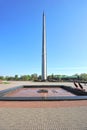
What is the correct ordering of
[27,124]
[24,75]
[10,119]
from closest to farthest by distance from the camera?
1. [27,124]
2. [10,119]
3. [24,75]

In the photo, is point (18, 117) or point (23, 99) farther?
point (23, 99)

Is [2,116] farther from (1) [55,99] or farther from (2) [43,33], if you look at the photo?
(2) [43,33]

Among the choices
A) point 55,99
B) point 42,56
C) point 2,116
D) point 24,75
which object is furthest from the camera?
point 24,75

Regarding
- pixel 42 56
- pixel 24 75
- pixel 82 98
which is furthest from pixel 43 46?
pixel 82 98

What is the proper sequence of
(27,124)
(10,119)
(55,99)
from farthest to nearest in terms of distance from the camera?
(55,99), (10,119), (27,124)

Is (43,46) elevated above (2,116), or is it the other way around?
(43,46)

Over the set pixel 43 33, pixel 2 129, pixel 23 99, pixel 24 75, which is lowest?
pixel 2 129

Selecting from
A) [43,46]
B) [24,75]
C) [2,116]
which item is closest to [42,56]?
[43,46]

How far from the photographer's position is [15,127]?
3.93 meters

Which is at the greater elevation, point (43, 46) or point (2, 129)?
point (43, 46)

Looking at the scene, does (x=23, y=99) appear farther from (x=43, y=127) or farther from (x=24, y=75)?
(x=24, y=75)

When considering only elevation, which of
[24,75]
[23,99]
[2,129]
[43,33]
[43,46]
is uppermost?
[43,33]

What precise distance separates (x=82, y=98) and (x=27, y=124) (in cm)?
458

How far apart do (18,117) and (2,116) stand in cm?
54
